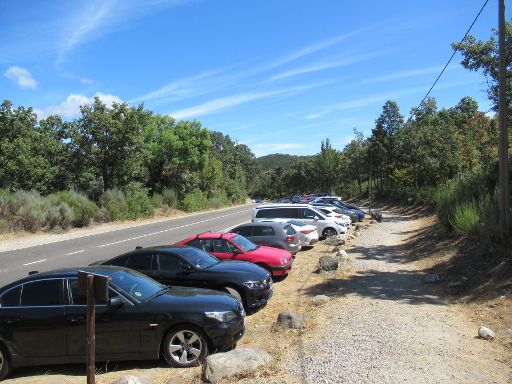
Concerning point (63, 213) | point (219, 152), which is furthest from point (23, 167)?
point (219, 152)

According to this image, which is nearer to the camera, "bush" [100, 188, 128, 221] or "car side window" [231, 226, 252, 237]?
"car side window" [231, 226, 252, 237]

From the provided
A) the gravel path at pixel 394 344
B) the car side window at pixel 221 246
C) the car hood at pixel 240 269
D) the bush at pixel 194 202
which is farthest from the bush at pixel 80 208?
the gravel path at pixel 394 344

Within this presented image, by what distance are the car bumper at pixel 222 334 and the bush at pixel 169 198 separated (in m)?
41.2

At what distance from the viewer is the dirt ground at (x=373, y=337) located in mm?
6207

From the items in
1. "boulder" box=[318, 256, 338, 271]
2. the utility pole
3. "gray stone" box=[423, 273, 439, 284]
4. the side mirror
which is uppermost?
the utility pole

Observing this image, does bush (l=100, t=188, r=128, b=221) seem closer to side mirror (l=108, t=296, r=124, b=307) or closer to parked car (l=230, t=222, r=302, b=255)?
parked car (l=230, t=222, r=302, b=255)

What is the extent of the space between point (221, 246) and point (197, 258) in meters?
2.36

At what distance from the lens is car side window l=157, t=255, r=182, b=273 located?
9977 mm

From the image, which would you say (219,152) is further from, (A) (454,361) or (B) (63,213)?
(A) (454,361)

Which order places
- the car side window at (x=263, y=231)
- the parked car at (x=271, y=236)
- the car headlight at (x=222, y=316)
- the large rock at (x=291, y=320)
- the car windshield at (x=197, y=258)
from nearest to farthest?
the car headlight at (x=222, y=316)
the large rock at (x=291, y=320)
the car windshield at (x=197, y=258)
the parked car at (x=271, y=236)
the car side window at (x=263, y=231)

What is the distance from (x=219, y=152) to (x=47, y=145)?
227 feet

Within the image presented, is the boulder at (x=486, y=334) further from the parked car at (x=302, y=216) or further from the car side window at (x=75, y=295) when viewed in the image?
the parked car at (x=302, y=216)

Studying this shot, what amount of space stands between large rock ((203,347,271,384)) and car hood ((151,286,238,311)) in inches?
35.2

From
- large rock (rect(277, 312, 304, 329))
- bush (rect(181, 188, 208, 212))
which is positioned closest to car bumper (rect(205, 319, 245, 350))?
large rock (rect(277, 312, 304, 329))
